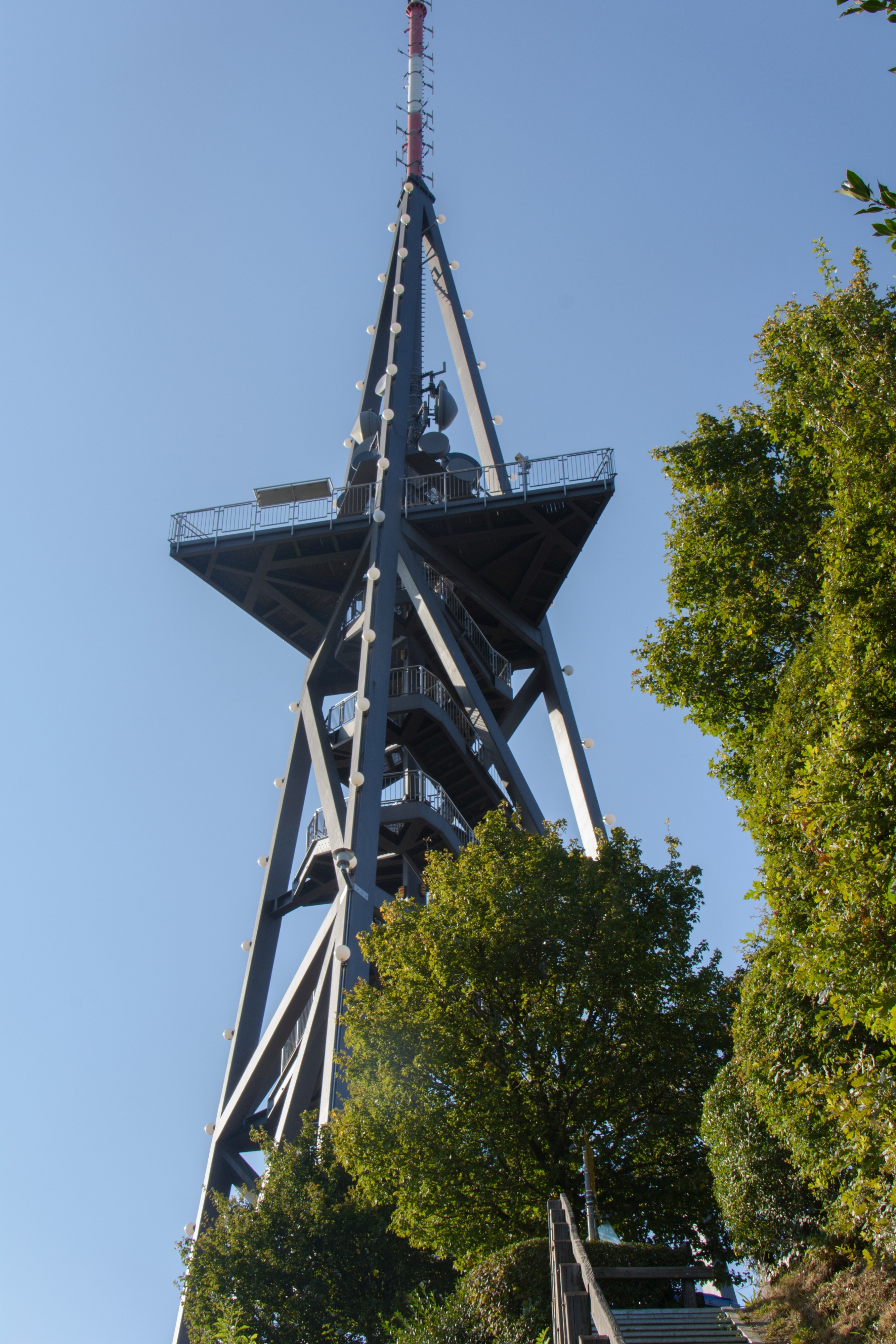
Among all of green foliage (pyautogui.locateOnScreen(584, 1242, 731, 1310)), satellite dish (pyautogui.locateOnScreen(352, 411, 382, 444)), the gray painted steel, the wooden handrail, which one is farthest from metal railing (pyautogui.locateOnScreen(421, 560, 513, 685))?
the wooden handrail

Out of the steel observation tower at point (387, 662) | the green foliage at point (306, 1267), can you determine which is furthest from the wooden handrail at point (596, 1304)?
the steel observation tower at point (387, 662)

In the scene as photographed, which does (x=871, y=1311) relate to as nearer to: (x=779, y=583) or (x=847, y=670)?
(x=847, y=670)

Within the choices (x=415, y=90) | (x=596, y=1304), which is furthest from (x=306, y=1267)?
(x=415, y=90)

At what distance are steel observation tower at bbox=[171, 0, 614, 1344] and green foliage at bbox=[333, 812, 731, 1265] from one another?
5.75 meters

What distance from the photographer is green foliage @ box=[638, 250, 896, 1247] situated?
7938mm

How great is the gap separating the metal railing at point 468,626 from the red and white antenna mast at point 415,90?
552 inches

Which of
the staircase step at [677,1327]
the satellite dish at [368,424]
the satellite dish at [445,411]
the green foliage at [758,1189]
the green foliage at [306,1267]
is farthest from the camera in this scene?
the satellite dish at [445,411]

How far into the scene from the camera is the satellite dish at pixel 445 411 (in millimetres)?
A: 30594

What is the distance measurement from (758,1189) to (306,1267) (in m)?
6.79

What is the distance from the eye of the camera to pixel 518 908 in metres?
14.8

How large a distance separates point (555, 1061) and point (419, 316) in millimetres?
22611

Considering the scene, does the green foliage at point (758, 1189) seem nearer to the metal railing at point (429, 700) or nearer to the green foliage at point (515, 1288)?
the green foliage at point (515, 1288)

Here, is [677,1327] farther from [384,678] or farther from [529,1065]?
[384,678]

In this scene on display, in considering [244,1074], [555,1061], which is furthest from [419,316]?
[555,1061]
